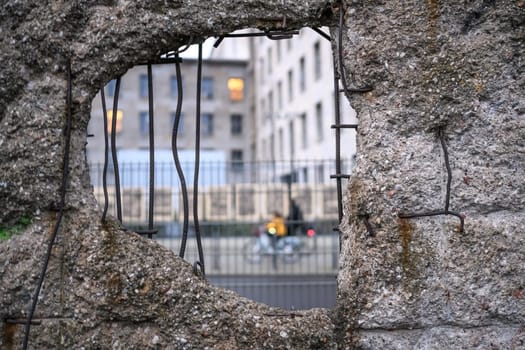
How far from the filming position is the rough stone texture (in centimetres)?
245

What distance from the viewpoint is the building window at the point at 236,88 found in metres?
40.0

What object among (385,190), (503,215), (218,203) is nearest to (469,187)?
(503,215)

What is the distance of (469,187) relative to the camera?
249cm

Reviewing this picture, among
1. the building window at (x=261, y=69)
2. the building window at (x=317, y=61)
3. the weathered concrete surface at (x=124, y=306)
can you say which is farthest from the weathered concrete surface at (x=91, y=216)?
the building window at (x=261, y=69)

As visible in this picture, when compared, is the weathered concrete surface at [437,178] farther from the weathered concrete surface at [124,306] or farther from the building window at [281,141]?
the building window at [281,141]

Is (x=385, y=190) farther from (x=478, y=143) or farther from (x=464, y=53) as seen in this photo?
(x=464, y=53)

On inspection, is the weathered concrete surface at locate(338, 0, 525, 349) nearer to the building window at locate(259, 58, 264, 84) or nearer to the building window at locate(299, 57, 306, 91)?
the building window at locate(299, 57, 306, 91)

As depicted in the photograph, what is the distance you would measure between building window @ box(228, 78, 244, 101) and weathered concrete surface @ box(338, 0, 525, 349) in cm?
3785

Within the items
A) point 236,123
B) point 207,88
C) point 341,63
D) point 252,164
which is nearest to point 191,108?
point 207,88

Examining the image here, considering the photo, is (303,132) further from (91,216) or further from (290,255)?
(91,216)

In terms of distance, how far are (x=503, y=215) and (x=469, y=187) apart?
0.53 ft

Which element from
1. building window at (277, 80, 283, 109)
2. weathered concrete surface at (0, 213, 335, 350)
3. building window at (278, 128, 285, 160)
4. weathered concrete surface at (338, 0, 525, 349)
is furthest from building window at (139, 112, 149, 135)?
weathered concrete surface at (338, 0, 525, 349)

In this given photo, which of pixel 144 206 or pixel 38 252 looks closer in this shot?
pixel 38 252

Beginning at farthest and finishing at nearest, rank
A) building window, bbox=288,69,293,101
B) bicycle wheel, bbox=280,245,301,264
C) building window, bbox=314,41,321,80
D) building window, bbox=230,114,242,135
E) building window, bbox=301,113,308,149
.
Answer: building window, bbox=230,114,242,135 < building window, bbox=288,69,293,101 < building window, bbox=301,113,308,149 < building window, bbox=314,41,321,80 < bicycle wheel, bbox=280,245,301,264
